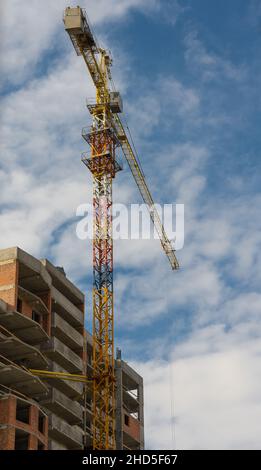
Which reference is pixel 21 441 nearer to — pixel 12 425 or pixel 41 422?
pixel 41 422

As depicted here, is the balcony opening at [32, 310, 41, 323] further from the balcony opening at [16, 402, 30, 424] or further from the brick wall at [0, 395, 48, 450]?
the brick wall at [0, 395, 48, 450]

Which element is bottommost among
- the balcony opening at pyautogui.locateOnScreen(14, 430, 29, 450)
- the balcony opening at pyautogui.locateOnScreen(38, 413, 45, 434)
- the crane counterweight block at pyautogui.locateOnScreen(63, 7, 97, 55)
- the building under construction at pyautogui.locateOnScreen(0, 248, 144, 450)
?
the balcony opening at pyautogui.locateOnScreen(14, 430, 29, 450)

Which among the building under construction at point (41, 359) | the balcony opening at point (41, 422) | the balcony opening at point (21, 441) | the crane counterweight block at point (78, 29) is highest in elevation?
the crane counterweight block at point (78, 29)

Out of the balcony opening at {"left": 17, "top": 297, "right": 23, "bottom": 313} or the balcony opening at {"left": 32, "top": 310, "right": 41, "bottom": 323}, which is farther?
the balcony opening at {"left": 32, "top": 310, "right": 41, "bottom": 323}

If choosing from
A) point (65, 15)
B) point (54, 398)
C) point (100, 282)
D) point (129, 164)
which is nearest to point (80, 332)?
point (100, 282)

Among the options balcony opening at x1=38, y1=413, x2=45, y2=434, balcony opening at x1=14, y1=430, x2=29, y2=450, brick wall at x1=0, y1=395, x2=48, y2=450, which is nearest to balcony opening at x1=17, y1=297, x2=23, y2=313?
brick wall at x1=0, y1=395, x2=48, y2=450

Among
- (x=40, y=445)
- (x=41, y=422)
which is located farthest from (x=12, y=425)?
(x=41, y=422)

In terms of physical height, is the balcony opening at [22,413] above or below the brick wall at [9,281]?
below

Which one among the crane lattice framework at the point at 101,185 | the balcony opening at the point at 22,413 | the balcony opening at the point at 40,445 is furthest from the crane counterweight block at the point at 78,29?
the balcony opening at the point at 40,445

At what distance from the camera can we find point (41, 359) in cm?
8856

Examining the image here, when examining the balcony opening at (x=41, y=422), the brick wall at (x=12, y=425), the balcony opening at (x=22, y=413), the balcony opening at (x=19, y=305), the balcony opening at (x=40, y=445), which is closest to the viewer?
the brick wall at (x=12, y=425)

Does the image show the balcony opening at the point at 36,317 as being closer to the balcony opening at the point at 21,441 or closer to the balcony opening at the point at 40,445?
the balcony opening at the point at 40,445

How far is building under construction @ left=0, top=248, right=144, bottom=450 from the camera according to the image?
268ft

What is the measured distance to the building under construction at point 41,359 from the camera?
8180cm
